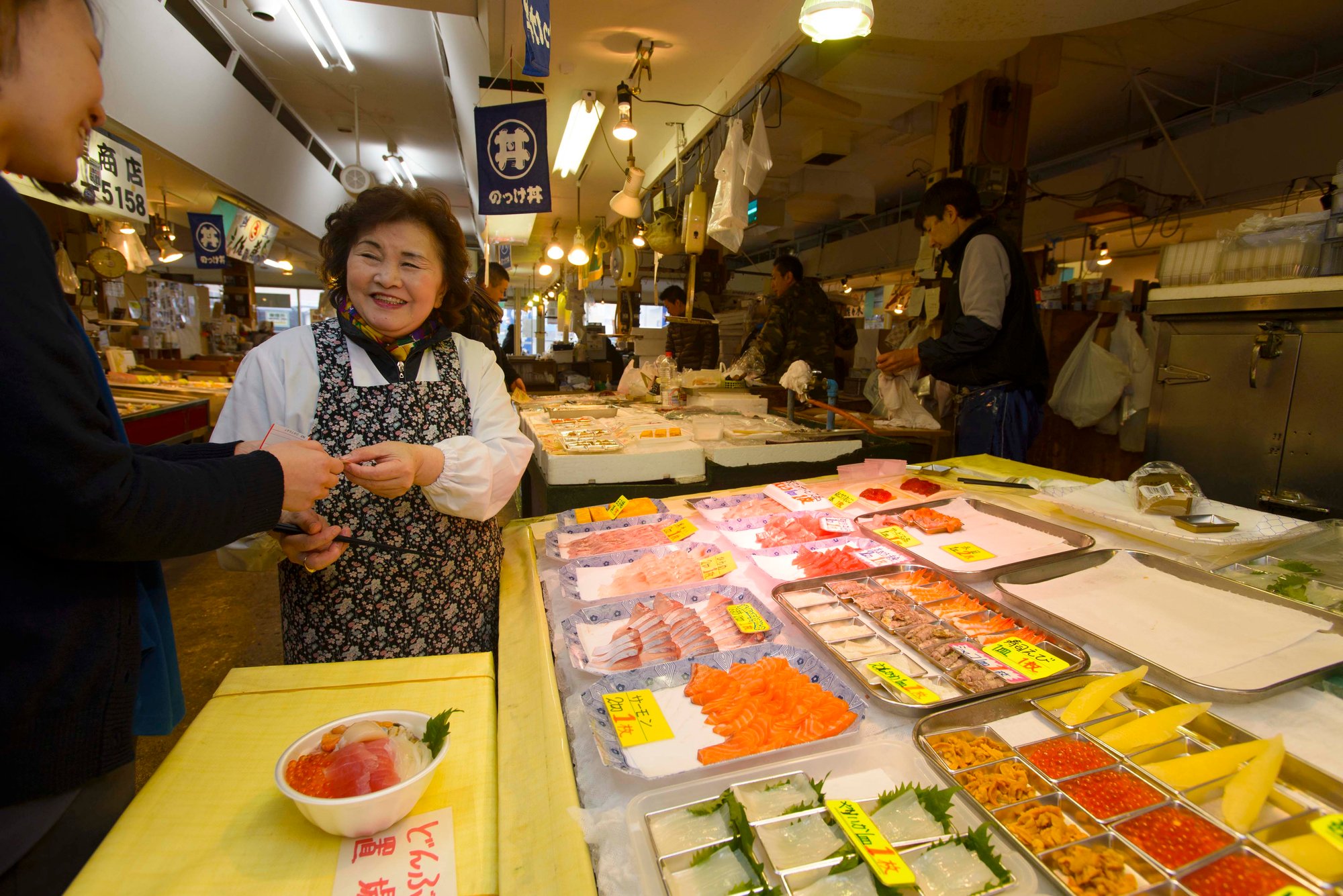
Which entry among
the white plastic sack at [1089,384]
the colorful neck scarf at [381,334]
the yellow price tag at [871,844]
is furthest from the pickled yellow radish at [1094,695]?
the white plastic sack at [1089,384]

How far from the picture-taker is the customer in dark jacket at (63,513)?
34.6 inches

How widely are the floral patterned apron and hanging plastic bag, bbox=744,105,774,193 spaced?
9.81ft

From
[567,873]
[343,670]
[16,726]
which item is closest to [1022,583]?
[567,873]

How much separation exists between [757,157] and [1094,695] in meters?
3.74

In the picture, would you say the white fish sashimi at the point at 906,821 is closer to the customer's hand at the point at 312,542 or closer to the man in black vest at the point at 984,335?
the customer's hand at the point at 312,542

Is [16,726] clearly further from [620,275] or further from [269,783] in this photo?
[620,275]

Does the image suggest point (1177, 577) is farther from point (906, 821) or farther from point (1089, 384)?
point (1089, 384)

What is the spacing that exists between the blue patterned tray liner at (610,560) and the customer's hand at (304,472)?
2.54 ft

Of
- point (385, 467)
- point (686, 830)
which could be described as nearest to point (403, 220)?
point (385, 467)

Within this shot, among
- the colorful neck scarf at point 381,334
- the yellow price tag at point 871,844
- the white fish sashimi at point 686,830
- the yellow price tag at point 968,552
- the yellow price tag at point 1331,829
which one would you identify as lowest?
the white fish sashimi at point 686,830

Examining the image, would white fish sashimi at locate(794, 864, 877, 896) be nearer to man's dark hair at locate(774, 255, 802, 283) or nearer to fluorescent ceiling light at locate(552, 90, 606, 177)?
man's dark hair at locate(774, 255, 802, 283)

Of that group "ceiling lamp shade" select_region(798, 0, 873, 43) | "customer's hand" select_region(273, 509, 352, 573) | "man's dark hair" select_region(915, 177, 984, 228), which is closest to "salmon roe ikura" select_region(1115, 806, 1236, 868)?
"customer's hand" select_region(273, 509, 352, 573)

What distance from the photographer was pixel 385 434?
5.88 feet

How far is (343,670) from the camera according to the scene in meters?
1.45
